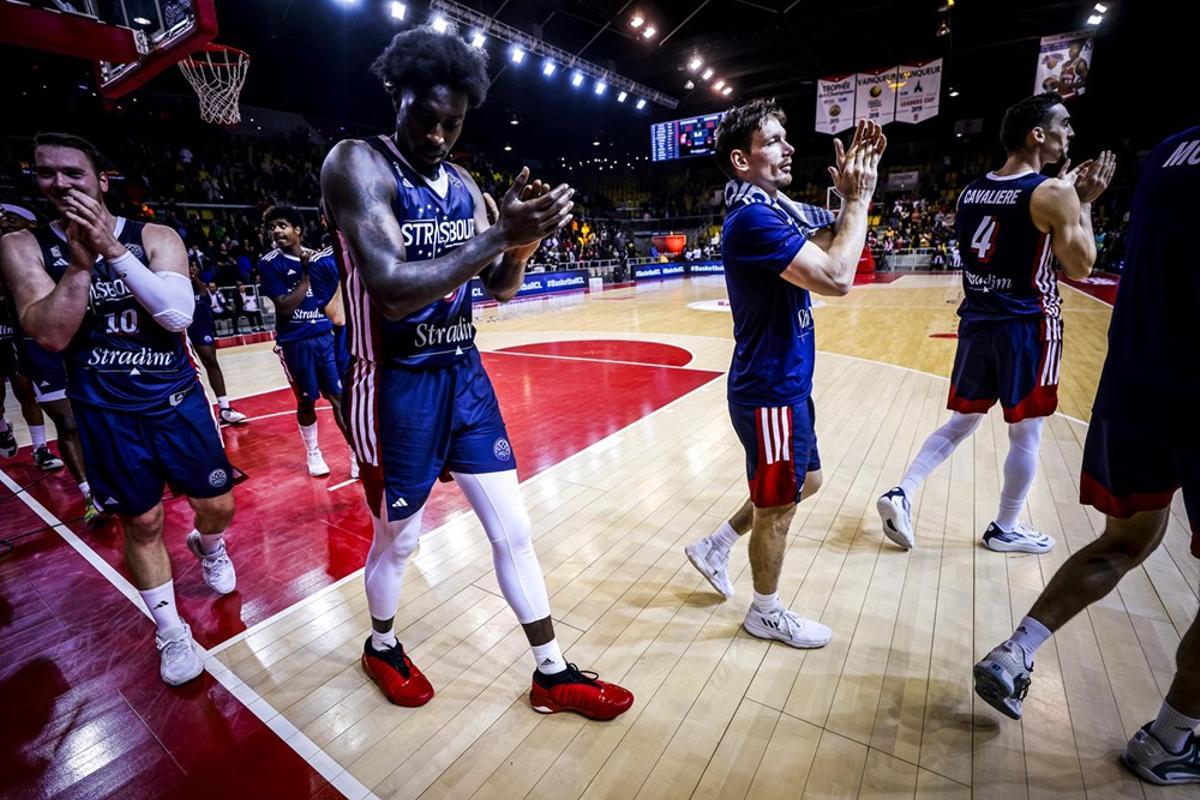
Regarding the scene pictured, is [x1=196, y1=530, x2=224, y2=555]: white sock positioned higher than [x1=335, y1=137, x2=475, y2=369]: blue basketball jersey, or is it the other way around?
[x1=335, y1=137, x2=475, y2=369]: blue basketball jersey

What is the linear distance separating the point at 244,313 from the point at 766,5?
15.9 m

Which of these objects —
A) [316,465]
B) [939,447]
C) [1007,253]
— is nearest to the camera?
[1007,253]

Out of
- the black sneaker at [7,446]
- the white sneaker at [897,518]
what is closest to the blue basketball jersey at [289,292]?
the black sneaker at [7,446]

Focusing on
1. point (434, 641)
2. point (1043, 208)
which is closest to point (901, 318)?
point (1043, 208)

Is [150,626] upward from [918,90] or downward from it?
downward

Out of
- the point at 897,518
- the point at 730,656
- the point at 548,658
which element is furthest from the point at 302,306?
the point at 897,518

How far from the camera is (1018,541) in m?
2.80

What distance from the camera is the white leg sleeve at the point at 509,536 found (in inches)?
68.4

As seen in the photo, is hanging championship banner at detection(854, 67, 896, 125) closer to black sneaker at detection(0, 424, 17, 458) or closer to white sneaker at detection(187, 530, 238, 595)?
white sneaker at detection(187, 530, 238, 595)

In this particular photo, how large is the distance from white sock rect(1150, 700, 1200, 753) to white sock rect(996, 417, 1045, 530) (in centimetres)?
130

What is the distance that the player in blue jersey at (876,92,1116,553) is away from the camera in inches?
92.7

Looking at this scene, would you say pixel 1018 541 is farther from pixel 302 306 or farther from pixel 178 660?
pixel 302 306

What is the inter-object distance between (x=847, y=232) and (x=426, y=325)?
4.53ft

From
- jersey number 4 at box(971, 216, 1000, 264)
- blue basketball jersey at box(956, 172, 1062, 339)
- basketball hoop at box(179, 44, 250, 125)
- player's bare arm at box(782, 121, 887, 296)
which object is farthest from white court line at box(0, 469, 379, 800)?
basketball hoop at box(179, 44, 250, 125)
